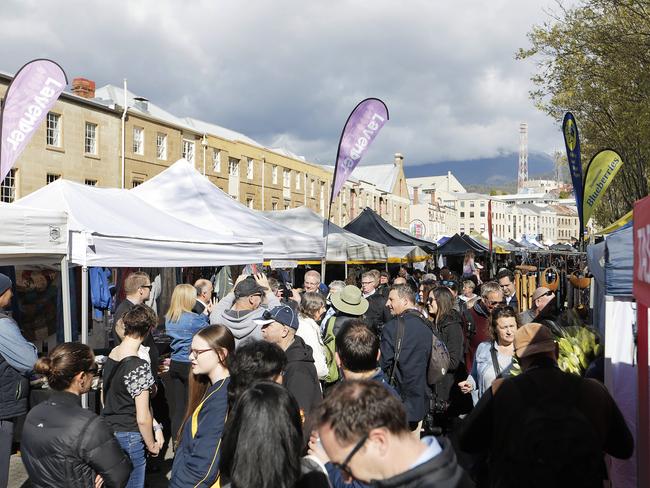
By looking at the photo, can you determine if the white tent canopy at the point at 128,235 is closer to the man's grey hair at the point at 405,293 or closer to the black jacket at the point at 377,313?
the black jacket at the point at 377,313

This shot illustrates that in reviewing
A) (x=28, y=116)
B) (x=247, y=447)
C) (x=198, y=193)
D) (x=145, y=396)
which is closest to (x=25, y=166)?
(x=198, y=193)

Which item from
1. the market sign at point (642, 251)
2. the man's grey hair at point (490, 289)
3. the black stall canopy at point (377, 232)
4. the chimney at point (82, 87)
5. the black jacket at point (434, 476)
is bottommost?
the black jacket at point (434, 476)

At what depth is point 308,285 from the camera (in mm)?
8445

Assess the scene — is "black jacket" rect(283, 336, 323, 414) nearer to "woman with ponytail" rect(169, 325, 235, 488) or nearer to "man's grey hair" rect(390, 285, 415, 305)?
"woman with ponytail" rect(169, 325, 235, 488)

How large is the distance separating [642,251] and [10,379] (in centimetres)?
423

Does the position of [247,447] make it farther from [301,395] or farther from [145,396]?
[145,396]

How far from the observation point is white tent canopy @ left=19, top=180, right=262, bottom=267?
584cm

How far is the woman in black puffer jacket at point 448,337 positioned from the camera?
21.4 feet

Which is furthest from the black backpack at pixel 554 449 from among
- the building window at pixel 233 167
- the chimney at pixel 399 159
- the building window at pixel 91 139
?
the chimney at pixel 399 159

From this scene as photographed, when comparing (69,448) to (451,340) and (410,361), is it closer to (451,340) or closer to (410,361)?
(410,361)

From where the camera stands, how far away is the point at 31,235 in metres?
5.13

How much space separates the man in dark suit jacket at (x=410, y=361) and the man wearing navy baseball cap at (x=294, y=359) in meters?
1.15

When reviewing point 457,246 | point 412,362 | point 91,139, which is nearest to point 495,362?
point 412,362

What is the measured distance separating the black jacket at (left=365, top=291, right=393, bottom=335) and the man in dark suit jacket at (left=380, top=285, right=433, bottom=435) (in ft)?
8.60
